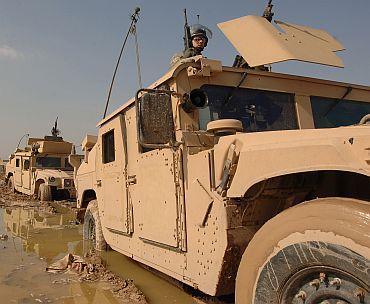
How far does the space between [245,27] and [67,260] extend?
3.66 meters

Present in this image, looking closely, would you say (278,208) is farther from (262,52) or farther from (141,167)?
(141,167)

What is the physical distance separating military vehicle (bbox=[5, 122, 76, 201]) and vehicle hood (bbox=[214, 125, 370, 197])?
1184 centimetres

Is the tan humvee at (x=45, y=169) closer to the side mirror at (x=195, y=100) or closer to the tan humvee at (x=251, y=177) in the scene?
the tan humvee at (x=251, y=177)

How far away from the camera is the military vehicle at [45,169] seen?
45.8ft

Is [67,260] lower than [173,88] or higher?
lower

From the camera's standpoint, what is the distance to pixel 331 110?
3.78m

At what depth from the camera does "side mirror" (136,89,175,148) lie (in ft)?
9.37

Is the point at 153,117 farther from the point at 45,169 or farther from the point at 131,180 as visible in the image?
the point at 45,169

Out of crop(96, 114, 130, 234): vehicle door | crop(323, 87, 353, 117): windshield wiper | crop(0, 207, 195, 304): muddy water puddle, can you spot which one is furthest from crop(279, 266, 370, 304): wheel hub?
crop(96, 114, 130, 234): vehicle door

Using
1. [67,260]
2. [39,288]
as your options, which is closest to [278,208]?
[39,288]

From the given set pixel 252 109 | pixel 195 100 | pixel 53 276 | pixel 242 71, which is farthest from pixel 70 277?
pixel 242 71

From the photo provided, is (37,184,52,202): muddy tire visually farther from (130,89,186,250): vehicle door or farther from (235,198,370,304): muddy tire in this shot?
(235,198,370,304): muddy tire

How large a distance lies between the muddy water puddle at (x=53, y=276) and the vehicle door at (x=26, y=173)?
7759 mm

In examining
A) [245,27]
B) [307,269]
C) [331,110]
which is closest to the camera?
[307,269]
